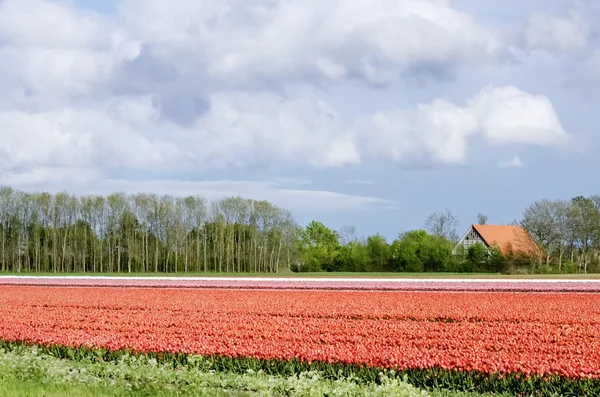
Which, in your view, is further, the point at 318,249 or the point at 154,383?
the point at 318,249

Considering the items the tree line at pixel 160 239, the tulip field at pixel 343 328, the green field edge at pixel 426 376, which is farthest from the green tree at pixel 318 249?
the green field edge at pixel 426 376

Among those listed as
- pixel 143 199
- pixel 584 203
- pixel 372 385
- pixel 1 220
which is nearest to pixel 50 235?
pixel 1 220

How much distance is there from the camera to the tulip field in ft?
36.1

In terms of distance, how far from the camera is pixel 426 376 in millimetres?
10422

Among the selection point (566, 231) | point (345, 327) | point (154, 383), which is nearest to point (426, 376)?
point (154, 383)

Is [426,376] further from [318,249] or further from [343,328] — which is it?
[318,249]

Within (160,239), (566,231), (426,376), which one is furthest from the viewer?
(160,239)

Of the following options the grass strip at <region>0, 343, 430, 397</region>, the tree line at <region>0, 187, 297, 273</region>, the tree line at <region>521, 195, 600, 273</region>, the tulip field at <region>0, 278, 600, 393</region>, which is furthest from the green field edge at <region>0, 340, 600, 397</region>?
the tree line at <region>0, 187, 297, 273</region>

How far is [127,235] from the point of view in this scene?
221 ft

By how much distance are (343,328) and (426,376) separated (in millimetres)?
5235

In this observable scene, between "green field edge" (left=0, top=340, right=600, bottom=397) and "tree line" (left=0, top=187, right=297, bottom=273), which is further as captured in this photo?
"tree line" (left=0, top=187, right=297, bottom=273)

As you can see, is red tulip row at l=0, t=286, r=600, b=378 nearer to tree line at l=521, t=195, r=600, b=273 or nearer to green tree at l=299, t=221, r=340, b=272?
tree line at l=521, t=195, r=600, b=273

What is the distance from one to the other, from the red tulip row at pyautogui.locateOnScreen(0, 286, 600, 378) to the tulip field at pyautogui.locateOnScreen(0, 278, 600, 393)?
0.02m

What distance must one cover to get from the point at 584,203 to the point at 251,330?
164ft
